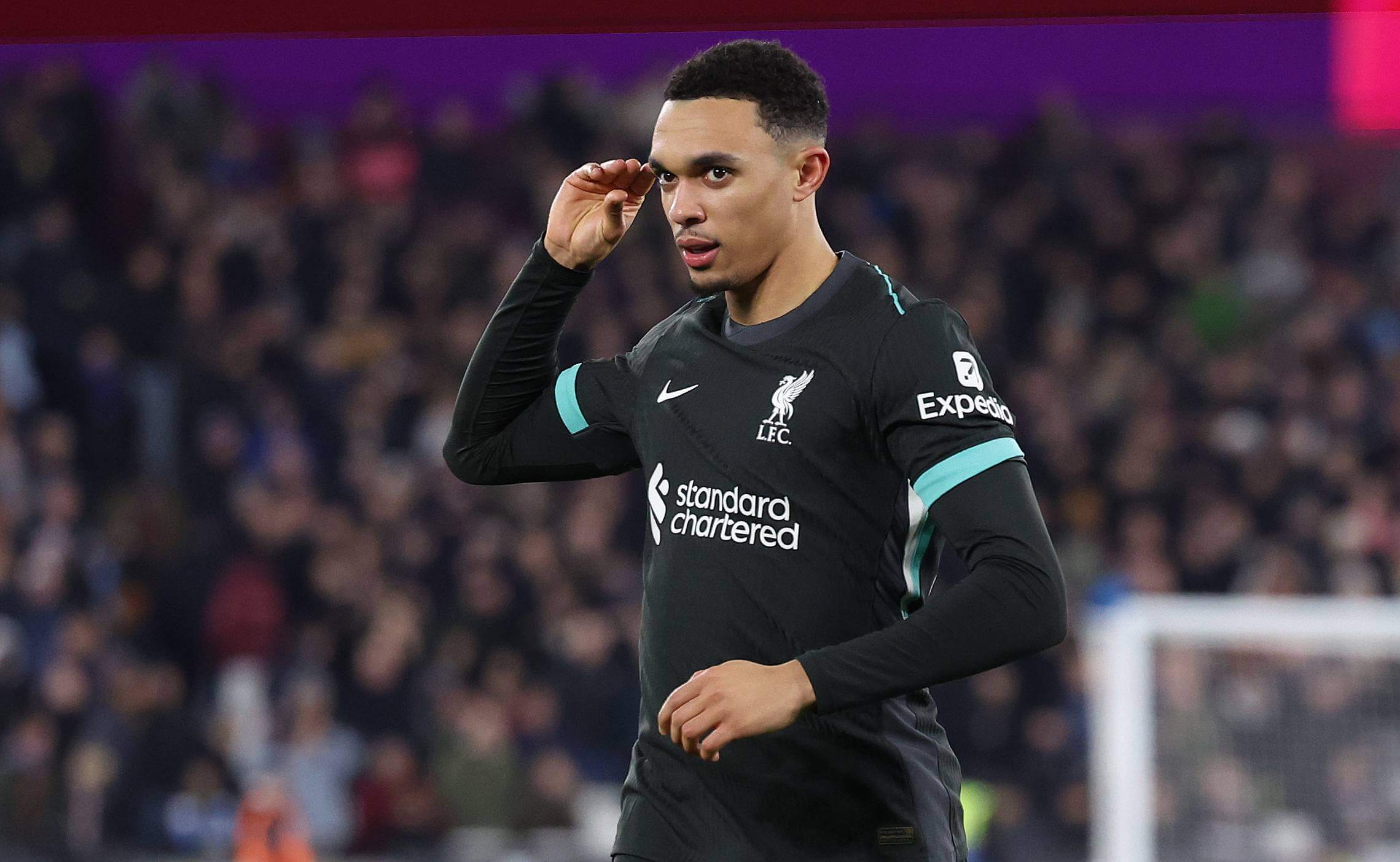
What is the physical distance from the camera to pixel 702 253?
7.88 feet

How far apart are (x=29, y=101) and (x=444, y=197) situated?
2.29m

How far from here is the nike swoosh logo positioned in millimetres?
2482

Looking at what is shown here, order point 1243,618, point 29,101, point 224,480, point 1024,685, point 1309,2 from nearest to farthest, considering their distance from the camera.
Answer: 1. point 1309,2
2. point 1243,618
3. point 1024,685
4. point 224,480
5. point 29,101

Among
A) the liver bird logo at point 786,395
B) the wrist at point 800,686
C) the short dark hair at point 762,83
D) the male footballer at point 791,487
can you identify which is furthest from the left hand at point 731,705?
the short dark hair at point 762,83

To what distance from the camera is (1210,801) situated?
5703mm

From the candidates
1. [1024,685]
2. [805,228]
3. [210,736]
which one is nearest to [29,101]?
[210,736]

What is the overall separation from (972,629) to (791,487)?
1.16 ft

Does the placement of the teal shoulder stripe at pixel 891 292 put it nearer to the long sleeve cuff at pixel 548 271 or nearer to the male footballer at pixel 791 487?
the male footballer at pixel 791 487

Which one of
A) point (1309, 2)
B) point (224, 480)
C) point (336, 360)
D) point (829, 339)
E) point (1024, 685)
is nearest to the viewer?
point (829, 339)

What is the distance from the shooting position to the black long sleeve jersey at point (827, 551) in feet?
7.11

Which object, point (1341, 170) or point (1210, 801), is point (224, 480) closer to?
point (1210, 801)

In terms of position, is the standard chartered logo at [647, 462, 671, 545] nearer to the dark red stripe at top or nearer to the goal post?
the dark red stripe at top

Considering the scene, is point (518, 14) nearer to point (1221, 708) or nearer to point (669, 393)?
point (669, 393)

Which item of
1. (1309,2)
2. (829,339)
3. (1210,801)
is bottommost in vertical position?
(1210,801)
